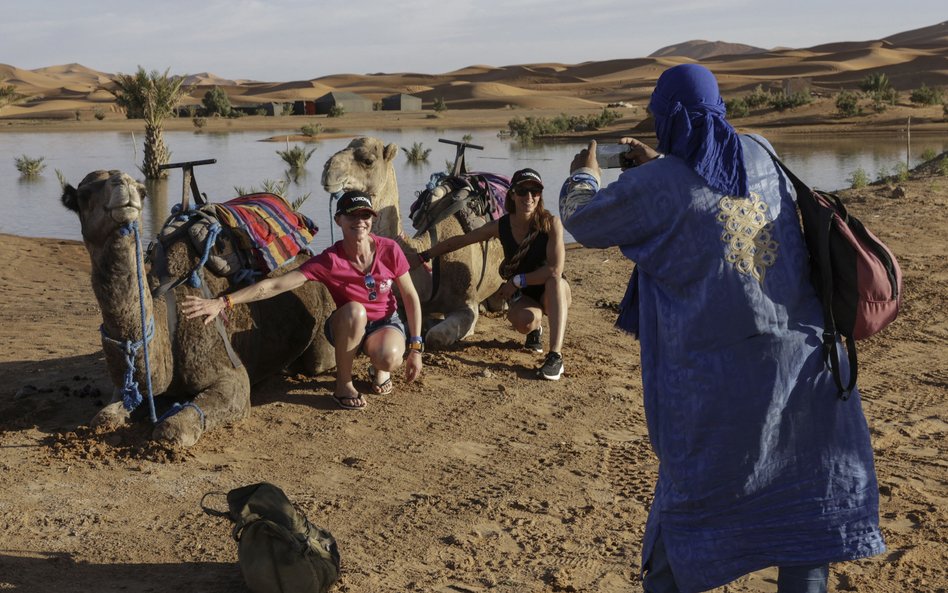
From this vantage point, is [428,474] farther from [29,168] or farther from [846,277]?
[29,168]

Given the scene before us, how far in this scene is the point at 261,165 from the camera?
28.6m

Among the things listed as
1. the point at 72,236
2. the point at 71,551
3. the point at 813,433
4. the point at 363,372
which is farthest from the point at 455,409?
the point at 72,236

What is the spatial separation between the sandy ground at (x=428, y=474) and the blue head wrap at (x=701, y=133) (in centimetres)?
208

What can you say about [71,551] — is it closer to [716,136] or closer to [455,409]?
[455,409]

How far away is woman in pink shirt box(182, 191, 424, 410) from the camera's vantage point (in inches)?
266

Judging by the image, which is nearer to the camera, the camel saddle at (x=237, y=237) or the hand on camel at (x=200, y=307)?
the hand on camel at (x=200, y=307)

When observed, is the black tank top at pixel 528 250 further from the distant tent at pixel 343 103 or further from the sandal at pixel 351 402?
the distant tent at pixel 343 103

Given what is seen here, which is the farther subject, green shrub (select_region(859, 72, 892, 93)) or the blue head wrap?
green shrub (select_region(859, 72, 892, 93))

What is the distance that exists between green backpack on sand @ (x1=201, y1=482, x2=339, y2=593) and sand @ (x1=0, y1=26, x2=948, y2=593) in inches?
8.8

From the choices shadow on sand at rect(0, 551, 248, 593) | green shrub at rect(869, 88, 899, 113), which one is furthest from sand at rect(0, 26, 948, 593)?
green shrub at rect(869, 88, 899, 113)

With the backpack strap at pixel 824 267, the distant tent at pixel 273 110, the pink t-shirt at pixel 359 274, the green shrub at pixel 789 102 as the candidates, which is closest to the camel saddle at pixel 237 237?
the pink t-shirt at pixel 359 274

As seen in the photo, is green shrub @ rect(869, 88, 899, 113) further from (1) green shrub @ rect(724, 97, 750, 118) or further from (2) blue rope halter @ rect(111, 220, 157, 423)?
(2) blue rope halter @ rect(111, 220, 157, 423)

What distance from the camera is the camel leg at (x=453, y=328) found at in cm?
846

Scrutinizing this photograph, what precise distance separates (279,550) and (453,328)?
13.8 feet
